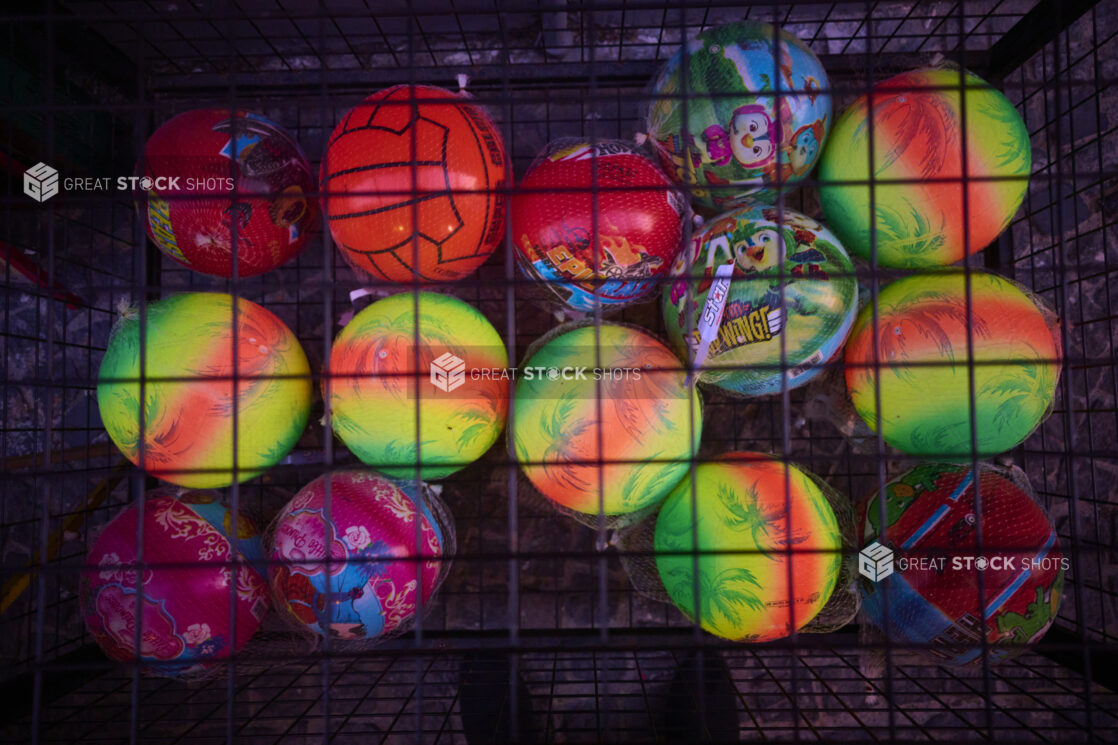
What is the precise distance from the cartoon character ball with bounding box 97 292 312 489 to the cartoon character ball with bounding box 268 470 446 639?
0.56 feet

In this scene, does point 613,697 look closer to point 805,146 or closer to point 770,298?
point 770,298

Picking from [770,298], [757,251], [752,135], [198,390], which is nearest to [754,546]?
[770,298]

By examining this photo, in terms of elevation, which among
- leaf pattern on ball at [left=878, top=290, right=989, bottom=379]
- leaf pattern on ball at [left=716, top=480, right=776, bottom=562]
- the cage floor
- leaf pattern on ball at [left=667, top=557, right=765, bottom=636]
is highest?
leaf pattern on ball at [left=878, top=290, right=989, bottom=379]

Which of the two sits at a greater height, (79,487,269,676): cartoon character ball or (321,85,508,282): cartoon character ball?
(321,85,508,282): cartoon character ball

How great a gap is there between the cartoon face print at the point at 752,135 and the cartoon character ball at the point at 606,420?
459mm

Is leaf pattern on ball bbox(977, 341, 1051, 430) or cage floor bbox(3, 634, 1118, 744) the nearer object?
leaf pattern on ball bbox(977, 341, 1051, 430)

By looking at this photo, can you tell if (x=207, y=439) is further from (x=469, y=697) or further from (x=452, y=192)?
(x=469, y=697)

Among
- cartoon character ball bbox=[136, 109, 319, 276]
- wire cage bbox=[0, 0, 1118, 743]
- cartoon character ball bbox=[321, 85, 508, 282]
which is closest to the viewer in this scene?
cartoon character ball bbox=[321, 85, 508, 282]

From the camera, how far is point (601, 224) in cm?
135

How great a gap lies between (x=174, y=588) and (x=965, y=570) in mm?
1752

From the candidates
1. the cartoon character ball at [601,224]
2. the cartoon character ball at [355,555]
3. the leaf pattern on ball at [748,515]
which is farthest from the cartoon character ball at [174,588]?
the leaf pattern on ball at [748,515]

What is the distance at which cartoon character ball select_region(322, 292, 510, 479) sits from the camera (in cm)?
135

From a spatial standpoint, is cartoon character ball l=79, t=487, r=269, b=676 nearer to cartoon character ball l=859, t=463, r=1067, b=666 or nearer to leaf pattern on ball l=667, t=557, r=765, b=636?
leaf pattern on ball l=667, t=557, r=765, b=636

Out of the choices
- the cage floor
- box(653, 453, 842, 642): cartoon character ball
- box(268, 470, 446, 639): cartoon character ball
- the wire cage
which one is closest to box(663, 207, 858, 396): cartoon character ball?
box(653, 453, 842, 642): cartoon character ball
